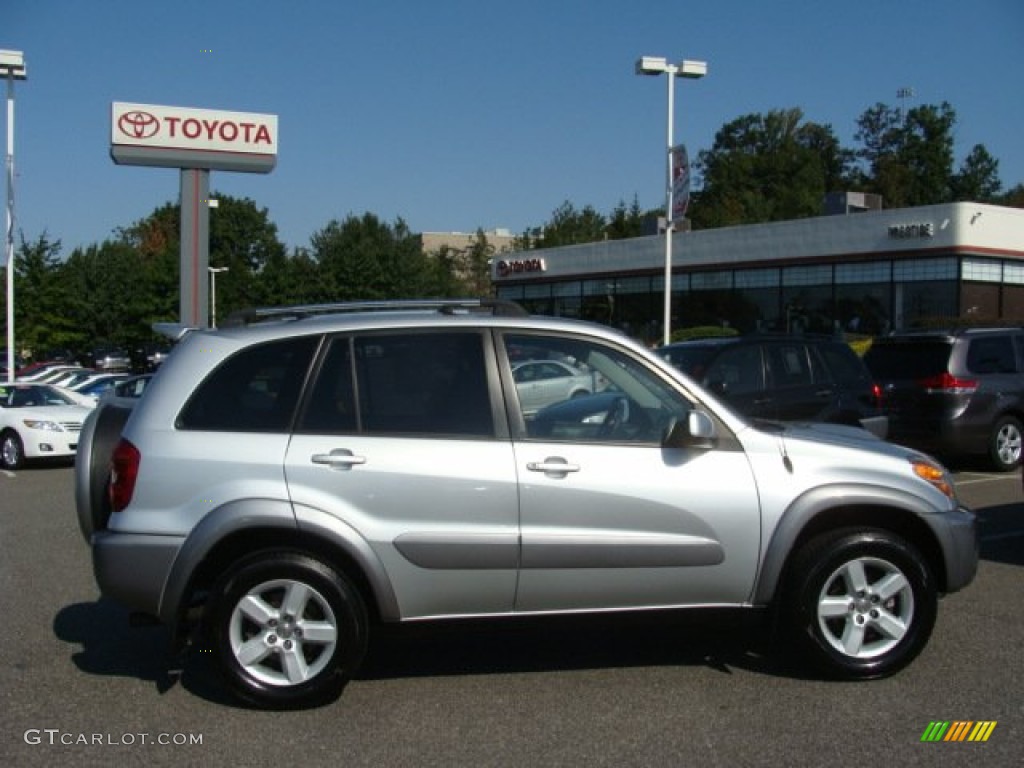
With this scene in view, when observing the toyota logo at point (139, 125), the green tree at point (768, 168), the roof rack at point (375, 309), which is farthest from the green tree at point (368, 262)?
the roof rack at point (375, 309)

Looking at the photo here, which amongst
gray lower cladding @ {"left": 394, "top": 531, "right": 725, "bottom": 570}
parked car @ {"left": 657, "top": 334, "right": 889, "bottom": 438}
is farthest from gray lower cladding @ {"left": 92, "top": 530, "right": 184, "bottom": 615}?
parked car @ {"left": 657, "top": 334, "right": 889, "bottom": 438}

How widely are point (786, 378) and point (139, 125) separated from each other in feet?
91.7

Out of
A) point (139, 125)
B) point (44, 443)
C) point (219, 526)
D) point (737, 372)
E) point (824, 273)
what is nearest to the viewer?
point (219, 526)

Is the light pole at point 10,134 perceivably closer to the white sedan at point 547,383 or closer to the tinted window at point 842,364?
the tinted window at point 842,364

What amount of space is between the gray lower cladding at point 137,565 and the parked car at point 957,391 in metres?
10.3

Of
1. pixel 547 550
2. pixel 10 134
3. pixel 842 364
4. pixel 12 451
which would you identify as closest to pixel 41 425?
pixel 12 451

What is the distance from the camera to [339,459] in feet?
15.8

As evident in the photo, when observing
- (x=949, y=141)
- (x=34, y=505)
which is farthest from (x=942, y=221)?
(x=949, y=141)

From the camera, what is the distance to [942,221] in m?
30.7

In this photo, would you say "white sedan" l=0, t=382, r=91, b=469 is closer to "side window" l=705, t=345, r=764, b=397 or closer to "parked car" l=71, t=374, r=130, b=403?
"parked car" l=71, t=374, r=130, b=403

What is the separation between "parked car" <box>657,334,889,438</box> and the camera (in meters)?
10.7

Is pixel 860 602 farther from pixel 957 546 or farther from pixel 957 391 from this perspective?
pixel 957 391

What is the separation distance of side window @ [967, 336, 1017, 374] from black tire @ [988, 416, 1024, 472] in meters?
0.62

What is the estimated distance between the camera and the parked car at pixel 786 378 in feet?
35.0
